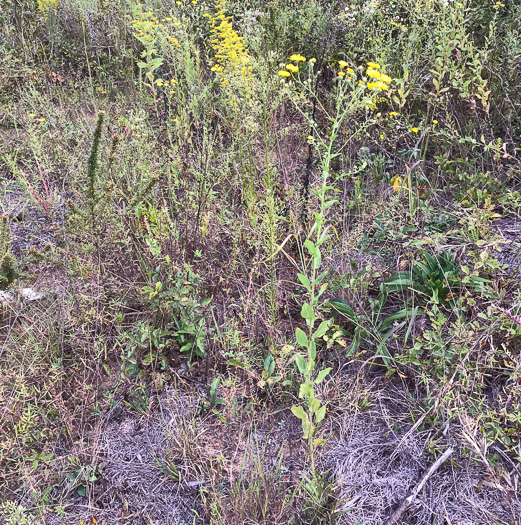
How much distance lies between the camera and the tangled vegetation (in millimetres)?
1588

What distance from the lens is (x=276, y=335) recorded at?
2.03 metres

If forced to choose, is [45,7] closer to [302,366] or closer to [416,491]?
[302,366]

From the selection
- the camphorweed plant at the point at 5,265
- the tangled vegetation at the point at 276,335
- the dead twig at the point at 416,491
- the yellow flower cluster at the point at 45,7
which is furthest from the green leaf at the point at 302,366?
the yellow flower cluster at the point at 45,7

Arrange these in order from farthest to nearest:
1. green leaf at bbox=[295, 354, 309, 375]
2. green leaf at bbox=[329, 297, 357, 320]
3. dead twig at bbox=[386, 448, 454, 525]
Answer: green leaf at bbox=[329, 297, 357, 320], dead twig at bbox=[386, 448, 454, 525], green leaf at bbox=[295, 354, 309, 375]

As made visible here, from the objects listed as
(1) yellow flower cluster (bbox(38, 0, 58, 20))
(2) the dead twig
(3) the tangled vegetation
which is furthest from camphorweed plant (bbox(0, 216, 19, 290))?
(1) yellow flower cluster (bbox(38, 0, 58, 20))

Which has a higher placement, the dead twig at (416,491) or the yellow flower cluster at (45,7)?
the yellow flower cluster at (45,7)

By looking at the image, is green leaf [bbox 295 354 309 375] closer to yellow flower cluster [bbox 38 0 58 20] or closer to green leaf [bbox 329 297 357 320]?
green leaf [bbox 329 297 357 320]

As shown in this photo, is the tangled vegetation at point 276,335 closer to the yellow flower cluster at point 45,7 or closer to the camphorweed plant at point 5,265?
the camphorweed plant at point 5,265

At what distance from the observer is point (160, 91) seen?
3.75m

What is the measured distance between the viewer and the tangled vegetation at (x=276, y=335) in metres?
1.59

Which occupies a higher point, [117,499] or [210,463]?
[210,463]

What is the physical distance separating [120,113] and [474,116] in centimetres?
271

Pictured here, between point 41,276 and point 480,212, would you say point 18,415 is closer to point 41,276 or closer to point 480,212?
point 41,276

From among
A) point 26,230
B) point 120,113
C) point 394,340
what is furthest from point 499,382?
point 120,113
